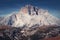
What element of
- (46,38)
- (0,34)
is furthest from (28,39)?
(0,34)

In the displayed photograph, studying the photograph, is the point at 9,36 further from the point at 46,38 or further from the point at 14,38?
the point at 46,38

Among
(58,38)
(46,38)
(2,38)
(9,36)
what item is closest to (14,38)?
(9,36)

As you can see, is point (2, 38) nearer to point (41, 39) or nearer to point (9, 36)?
point (9, 36)

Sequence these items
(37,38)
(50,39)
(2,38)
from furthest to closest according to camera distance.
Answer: (37,38) < (50,39) < (2,38)

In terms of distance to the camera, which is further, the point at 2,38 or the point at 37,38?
the point at 37,38

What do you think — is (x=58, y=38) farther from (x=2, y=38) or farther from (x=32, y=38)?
(x=2, y=38)

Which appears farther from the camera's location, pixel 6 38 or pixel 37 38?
pixel 37 38

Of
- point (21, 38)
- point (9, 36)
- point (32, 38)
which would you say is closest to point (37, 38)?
point (32, 38)

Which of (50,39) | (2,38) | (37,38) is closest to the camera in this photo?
(2,38)
